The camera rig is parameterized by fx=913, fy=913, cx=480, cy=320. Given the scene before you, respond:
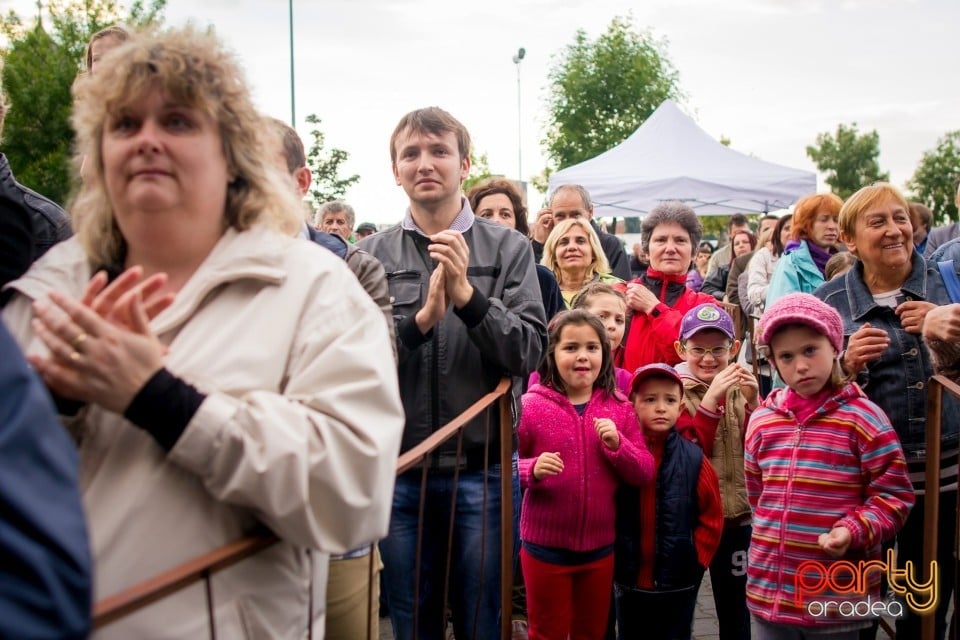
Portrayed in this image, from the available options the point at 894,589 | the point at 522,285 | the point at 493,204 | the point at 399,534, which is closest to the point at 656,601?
the point at 894,589

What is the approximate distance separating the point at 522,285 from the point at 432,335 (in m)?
0.38

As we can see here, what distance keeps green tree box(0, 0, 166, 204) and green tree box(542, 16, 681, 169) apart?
18774 millimetres

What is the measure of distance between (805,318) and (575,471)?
40.0 inches

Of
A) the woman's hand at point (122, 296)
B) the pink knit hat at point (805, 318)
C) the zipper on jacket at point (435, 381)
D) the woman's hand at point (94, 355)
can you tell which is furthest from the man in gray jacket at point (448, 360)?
the woman's hand at point (94, 355)

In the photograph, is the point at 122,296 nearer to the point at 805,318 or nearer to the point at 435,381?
the point at 435,381

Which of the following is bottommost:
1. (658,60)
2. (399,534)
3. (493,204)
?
(399,534)

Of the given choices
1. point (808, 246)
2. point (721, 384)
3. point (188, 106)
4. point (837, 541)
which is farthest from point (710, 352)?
point (188, 106)

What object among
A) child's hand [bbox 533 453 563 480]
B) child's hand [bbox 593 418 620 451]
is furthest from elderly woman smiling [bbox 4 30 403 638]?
child's hand [bbox 593 418 620 451]

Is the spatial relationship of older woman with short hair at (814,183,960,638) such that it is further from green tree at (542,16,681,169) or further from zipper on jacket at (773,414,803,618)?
green tree at (542,16,681,169)

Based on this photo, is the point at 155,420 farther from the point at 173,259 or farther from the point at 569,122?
the point at 569,122

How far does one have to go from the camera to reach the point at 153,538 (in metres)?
1.55

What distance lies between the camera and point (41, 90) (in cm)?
2444

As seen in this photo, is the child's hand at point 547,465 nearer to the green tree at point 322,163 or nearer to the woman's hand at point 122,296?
the woman's hand at point 122,296

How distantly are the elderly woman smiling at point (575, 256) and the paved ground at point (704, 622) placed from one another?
1696 millimetres
